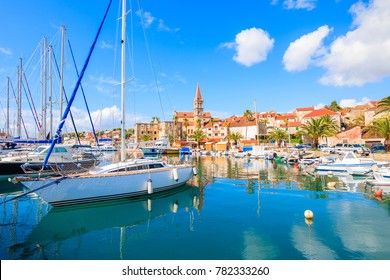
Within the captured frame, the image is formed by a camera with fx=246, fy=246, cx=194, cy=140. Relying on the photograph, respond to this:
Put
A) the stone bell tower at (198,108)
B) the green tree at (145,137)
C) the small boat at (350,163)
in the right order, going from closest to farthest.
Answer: the small boat at (350,163) → the stone bell tower at (198,108) → the green tree at (145,137)

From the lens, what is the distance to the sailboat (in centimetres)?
1448

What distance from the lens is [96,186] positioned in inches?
611

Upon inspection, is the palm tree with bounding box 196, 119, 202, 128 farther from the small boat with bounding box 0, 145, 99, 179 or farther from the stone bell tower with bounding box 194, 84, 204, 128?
the small boat with bounding box 0, 145, 99, 179

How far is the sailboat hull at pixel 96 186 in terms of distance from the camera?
14.4 m

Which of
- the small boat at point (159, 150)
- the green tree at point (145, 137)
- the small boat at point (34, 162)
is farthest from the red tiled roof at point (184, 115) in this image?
the small boat at point (34, 162)

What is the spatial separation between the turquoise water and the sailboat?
674mm

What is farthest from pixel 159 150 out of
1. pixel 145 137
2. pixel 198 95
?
pixel 198 95

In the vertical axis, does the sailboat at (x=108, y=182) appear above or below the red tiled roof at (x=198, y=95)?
below

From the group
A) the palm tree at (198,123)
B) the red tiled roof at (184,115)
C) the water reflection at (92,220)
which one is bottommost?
the water reflection at (92,220)

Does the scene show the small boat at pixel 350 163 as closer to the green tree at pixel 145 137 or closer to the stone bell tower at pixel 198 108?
the stone bell tower at pixel 198 108

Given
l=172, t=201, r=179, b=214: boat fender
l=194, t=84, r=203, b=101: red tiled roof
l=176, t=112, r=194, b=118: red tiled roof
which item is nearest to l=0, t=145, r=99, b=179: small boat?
l=172, t=201, r=179, b=214: boat fender

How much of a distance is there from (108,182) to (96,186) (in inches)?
29.3

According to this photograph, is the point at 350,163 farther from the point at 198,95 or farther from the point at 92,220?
the point at 198,95
